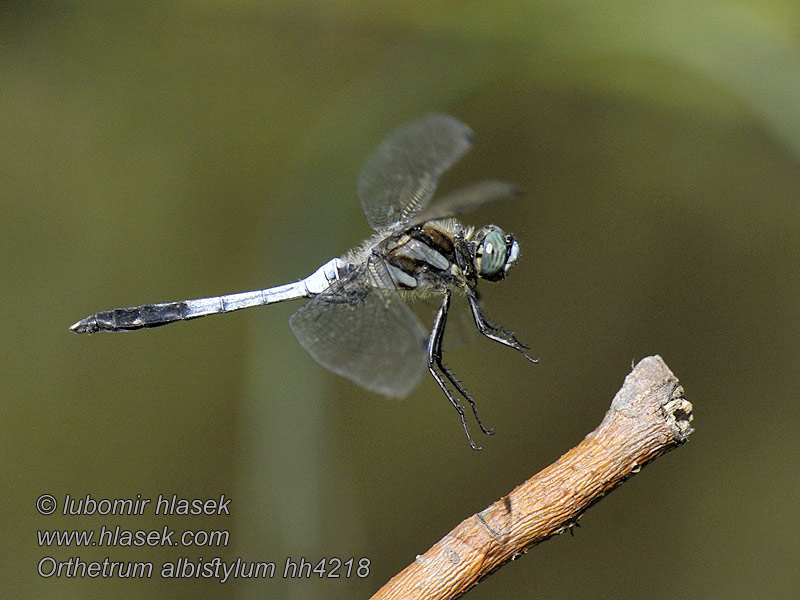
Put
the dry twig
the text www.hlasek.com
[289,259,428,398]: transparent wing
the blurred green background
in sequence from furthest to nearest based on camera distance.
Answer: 1. the blurred green background
2. the text www.hlasek.com
3. [289,259,428,398]: transparent wing
4. the dry twig

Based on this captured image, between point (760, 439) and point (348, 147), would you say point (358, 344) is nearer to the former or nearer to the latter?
point (348, 147)

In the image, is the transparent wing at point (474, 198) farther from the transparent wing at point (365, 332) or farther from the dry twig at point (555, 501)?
the dry twig at point (555, 501)

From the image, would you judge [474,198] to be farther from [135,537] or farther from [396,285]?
[135,537]

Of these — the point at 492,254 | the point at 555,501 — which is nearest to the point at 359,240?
the point at 492,254

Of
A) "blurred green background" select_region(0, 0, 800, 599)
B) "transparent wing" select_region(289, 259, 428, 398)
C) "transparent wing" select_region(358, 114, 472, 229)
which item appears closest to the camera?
"transparent wing" select_region(289, 259, 428, 398)

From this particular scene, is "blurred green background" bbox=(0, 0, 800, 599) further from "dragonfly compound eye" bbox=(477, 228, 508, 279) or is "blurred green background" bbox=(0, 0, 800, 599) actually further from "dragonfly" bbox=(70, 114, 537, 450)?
"dragonfly compound eye" bbox=(477, 228, 508, 279)

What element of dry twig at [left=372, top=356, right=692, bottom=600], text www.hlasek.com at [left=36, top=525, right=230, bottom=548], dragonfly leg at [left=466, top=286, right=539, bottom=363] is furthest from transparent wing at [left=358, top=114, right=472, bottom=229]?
text www.hlasek.com at [left=36, top=525, right=230, bottom=548]

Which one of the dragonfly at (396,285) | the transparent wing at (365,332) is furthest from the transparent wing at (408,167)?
the transparent wing at (365,332)
